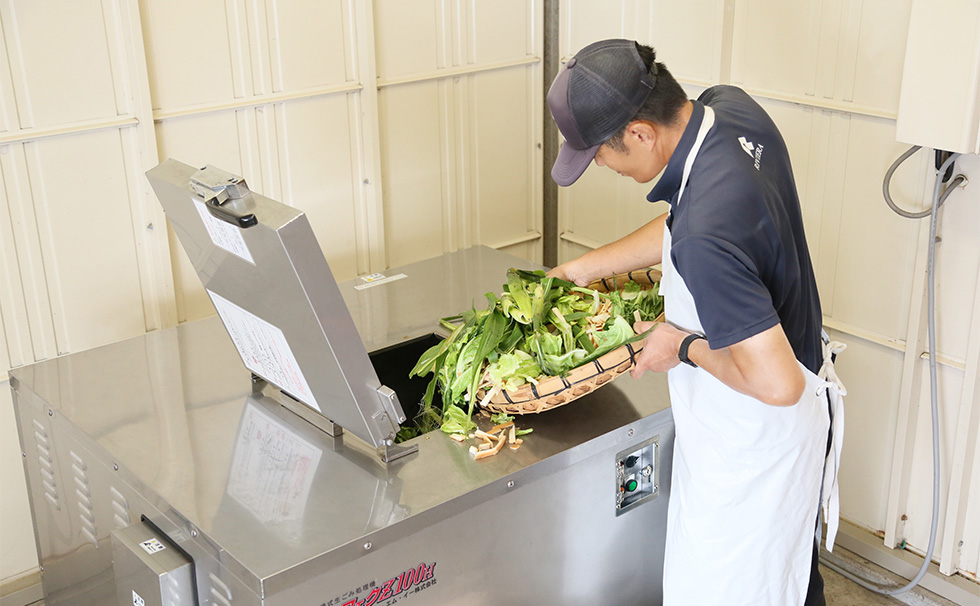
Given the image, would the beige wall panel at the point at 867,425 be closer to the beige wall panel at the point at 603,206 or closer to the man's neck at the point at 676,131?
the beige wall panel at the point at 603,206

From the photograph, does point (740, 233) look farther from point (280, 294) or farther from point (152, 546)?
point (152, 546)

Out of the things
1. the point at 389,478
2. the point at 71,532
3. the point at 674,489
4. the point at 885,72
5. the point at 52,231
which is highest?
the point at 885,72

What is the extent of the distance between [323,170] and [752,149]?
1642 mm

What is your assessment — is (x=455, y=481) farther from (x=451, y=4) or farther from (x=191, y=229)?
(x=451, y=4)

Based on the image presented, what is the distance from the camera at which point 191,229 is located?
176cm

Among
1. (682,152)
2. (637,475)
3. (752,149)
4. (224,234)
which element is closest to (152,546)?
(224,234)

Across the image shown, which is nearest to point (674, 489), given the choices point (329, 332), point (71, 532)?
point (329, 332)

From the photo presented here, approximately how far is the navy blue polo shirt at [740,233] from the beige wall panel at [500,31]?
5.22 ft

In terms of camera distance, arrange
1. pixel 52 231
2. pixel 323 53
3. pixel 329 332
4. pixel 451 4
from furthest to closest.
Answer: pixel 451 4 < pixel 323 53 < pixel 52 231 < pixel 329 332

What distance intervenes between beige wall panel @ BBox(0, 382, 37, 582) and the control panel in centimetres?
167

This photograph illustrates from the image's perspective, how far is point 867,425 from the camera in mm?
2803

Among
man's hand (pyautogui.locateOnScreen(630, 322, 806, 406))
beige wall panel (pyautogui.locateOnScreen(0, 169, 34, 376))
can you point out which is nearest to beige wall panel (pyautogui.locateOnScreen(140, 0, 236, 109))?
beige wall panel (pyautogui.locateOnScreen(0, 169, 34, 376))

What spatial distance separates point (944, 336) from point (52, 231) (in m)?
2.38

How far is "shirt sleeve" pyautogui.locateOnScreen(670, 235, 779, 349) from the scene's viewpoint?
152cm
